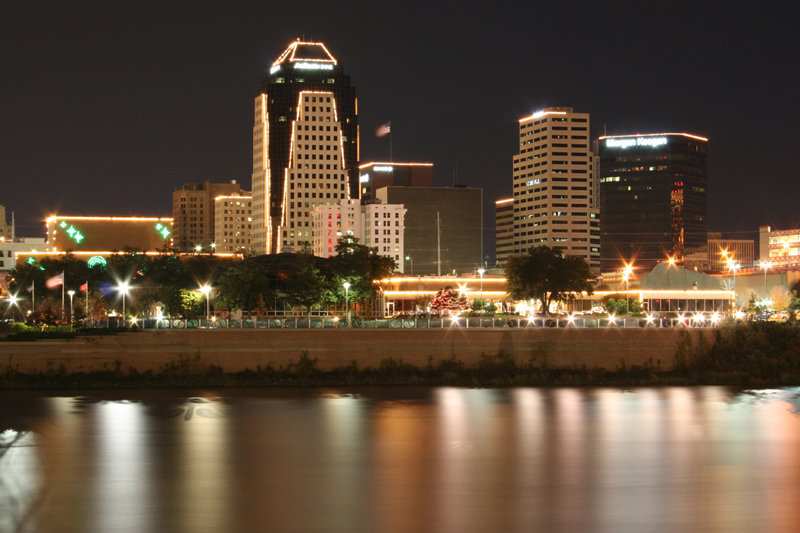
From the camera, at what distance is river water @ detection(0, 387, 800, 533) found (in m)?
29.5

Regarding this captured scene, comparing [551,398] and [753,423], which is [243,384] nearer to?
[551,398]

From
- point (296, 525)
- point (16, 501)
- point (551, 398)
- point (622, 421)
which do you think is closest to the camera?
point (296, 525)

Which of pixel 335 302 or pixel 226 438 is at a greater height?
pixel 335 302

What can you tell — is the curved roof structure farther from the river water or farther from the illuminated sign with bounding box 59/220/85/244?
the illuminated sign with bounding box 59/220/85/244

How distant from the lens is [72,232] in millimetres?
179500

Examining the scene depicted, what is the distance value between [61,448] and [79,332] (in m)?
19.8

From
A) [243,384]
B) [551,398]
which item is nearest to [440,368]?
[551,398]

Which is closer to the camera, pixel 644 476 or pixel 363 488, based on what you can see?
pixel 363 488

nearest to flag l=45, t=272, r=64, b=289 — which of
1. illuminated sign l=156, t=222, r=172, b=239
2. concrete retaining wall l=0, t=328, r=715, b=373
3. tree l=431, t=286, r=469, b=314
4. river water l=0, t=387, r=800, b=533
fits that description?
concrete retaining wall l=0, t=328, r=715, b=373

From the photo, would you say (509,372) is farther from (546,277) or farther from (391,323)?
(546,277)

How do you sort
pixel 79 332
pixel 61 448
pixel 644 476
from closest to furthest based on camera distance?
pixel 644 476 → pixel 61 448 → pixel 79 332

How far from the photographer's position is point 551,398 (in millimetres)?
54406

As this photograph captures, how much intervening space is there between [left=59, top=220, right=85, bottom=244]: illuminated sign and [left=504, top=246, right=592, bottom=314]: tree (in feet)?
370

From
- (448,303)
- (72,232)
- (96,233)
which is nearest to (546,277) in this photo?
(448,303)
